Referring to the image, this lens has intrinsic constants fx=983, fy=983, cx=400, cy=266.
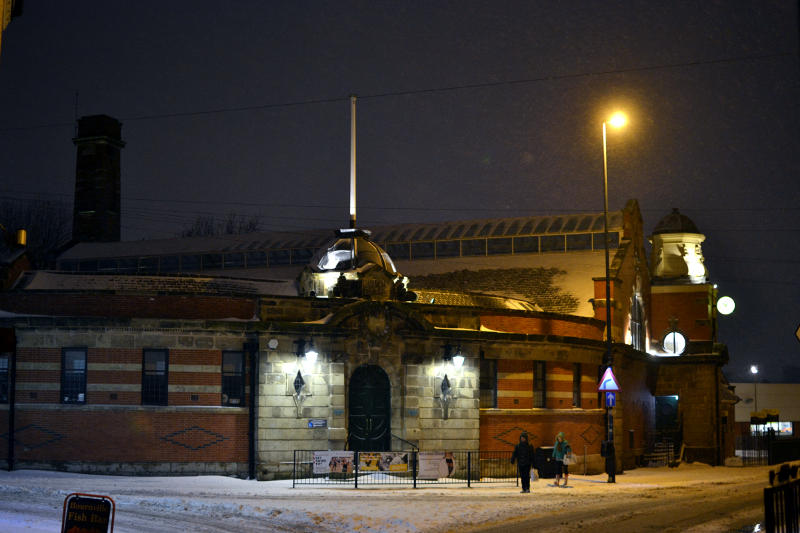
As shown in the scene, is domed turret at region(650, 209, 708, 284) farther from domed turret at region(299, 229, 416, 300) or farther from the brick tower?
the brick tower

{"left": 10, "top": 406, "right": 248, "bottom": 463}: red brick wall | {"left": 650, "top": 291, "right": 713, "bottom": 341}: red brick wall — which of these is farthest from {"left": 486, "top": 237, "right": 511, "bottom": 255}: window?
{"left": 10, "top": 406, "right": 248, "bottom": 463}: red brick wall

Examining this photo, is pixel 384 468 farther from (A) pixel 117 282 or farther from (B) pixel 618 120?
(B) pixel 618 120

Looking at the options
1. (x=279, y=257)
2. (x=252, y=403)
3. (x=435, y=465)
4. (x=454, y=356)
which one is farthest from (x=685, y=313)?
(x=252, y=403)

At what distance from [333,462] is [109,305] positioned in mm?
9074

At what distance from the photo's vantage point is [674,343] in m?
55.7

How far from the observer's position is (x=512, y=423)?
35.0 metres

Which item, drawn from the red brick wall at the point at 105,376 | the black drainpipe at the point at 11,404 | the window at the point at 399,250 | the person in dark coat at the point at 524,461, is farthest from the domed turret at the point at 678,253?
the black drainpipe at the point at 11,404

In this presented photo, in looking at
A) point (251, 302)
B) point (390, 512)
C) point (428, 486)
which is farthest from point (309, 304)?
point (390, 512)

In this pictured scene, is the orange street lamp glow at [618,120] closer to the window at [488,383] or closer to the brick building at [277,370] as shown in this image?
the brick building at [277,370]

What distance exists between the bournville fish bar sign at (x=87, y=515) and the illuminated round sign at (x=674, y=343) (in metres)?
46.4

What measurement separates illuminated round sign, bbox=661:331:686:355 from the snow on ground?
2365 centimetres

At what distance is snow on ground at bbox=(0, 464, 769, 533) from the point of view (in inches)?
810

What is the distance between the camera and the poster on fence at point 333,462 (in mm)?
27656

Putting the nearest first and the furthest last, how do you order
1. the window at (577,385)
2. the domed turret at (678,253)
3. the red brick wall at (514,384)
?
the red brick wall at (514,384) < the window at (577,385) < the domed turret at (678,253)
